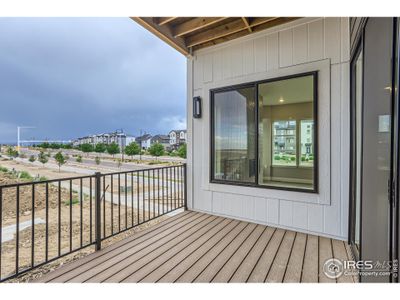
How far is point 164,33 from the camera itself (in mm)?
3154

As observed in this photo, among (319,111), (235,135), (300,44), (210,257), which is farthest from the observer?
(235,135)

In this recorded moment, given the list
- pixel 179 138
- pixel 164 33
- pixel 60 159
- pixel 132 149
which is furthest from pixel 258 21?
pixel 60 159

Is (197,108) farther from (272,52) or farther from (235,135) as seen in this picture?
(272,52)

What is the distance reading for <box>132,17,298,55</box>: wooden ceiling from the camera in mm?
2826

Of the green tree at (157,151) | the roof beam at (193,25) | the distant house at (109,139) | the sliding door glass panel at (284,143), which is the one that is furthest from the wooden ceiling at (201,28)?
the distant house at (109,139)

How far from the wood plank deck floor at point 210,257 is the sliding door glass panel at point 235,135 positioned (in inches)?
33.9

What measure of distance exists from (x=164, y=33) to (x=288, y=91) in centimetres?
205

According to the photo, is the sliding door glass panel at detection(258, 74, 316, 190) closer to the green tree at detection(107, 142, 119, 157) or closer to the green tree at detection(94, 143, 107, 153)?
the green tree at detection(107, 142, 119, 157)

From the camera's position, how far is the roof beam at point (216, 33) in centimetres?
300

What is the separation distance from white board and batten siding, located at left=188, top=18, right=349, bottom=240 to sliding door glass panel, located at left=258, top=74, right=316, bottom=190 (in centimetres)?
16

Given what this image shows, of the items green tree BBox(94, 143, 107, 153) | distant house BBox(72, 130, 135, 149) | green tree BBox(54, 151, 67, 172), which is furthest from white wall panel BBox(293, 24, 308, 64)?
green tree BBox(54, 151, 67, 172)

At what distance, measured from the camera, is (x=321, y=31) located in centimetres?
264

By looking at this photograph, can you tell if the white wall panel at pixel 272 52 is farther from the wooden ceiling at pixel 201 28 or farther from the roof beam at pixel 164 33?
the roof beam at pixel 164 33
